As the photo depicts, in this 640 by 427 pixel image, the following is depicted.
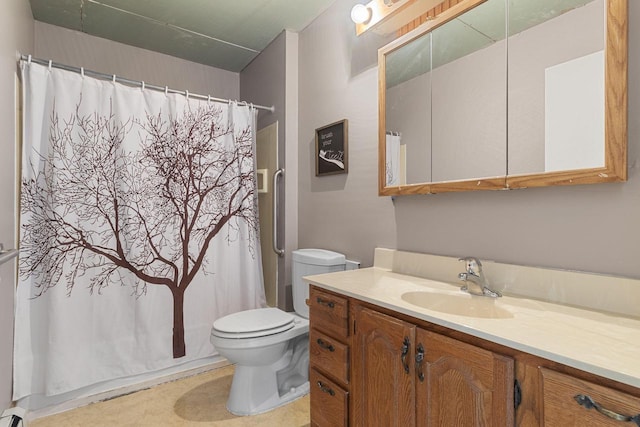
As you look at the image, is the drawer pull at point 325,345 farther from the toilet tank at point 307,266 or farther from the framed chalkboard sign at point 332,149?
the framed chalkboard sign at point 332,149

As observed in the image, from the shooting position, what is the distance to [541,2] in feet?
3.90

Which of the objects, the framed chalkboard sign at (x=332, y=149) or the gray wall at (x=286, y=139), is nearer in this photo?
the framed chalkboard sign at (x=332, y=149)

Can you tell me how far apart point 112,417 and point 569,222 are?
239 cm

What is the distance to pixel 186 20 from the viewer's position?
7.63ft

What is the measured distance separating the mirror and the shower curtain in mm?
1263

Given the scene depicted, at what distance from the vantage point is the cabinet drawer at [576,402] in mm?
667

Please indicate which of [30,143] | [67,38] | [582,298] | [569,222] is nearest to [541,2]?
[569,222]

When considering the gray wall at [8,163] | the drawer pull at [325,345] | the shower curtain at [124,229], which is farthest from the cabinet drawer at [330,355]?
the gray wall at [8,163]

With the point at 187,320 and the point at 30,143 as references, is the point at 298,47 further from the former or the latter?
the point at 187,320

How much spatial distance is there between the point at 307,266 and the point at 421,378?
1.12m

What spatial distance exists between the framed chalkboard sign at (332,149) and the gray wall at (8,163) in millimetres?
1581

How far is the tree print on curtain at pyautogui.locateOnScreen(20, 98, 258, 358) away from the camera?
1.87m

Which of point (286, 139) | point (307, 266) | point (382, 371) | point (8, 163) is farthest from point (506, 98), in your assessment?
point (8, 163)

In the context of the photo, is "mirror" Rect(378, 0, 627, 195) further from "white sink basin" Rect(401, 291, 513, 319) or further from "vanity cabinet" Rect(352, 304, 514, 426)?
"vanity cabinet" Rect(352, 304, 514, 426)
